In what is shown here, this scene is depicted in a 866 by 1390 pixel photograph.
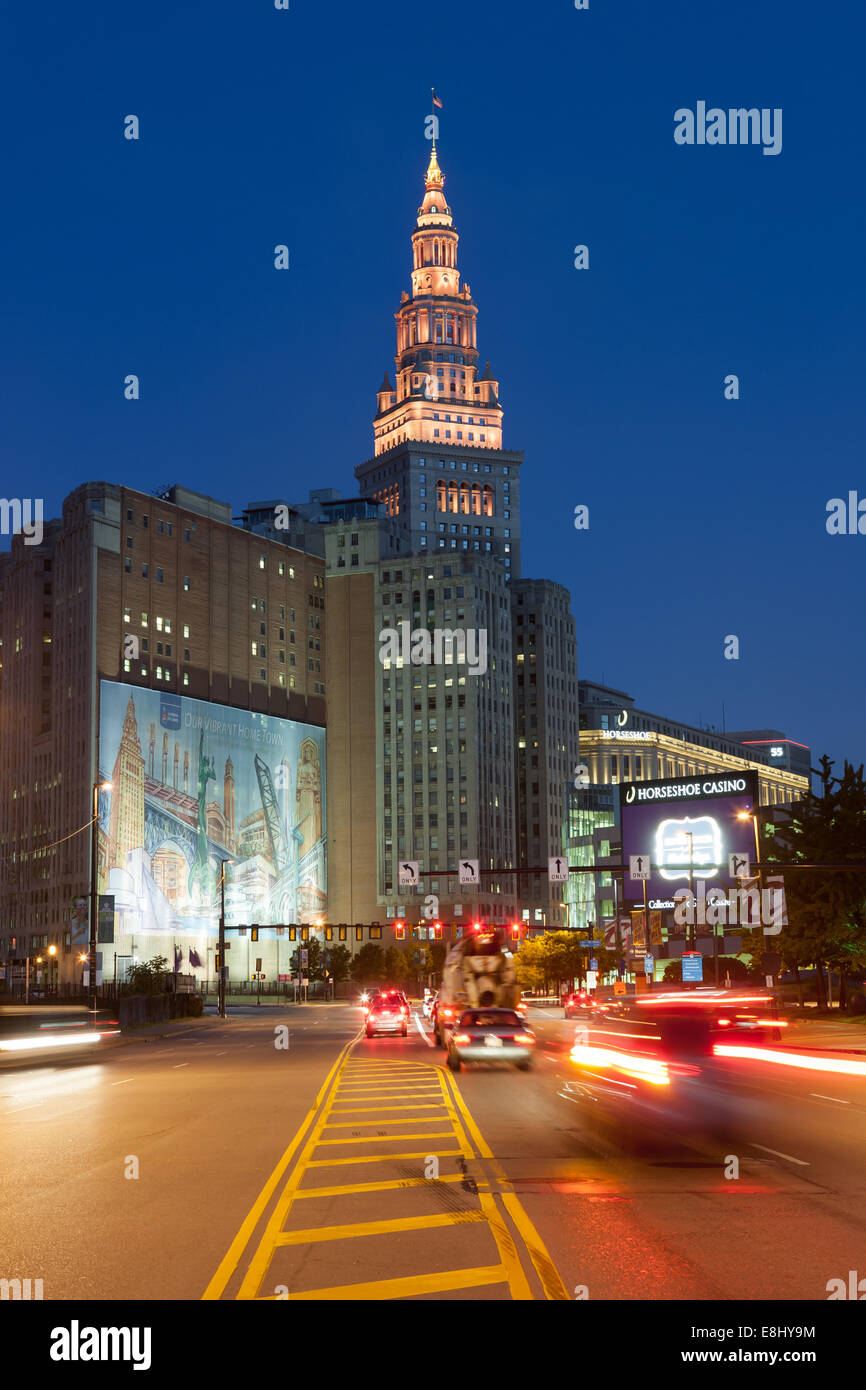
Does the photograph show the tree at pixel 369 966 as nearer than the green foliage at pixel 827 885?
No

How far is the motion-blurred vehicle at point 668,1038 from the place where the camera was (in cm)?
3481

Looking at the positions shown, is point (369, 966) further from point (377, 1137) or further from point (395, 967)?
point (377, 1137)

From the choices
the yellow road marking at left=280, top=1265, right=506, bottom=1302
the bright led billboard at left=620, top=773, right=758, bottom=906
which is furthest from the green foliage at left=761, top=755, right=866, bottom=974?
the yellow road marking at left=280, top=1265, right=506, bottom=1302

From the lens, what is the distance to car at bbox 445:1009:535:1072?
113 ft

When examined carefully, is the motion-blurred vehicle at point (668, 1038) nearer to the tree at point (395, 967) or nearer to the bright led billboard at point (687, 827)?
the bright led billboard at point (687, 827)

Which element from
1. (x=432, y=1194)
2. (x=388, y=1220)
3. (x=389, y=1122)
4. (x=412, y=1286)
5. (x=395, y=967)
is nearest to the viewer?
(x=412, y=1286)

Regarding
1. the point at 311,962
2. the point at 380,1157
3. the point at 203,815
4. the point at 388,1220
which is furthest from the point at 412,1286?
the point at 203,815

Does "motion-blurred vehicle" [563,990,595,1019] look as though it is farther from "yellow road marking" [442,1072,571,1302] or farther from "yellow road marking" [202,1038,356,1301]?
"yellow road marking" [442,1072,571,1302]

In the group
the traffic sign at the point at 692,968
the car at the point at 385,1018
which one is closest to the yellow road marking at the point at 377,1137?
the car at the point at 385,1018

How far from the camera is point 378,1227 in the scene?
1291 cm

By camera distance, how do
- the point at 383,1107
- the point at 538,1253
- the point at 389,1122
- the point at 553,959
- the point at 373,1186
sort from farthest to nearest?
the point at 553,959
the point at 383,1107
the point at 389,1122
the point at 373,1186
the point at 538,1253

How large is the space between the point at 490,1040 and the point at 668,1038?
12223 millimetres

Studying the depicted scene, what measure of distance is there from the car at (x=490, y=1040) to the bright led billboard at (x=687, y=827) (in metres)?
81.5

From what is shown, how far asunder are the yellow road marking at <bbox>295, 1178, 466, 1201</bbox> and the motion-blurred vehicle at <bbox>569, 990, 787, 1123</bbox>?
612 inches
